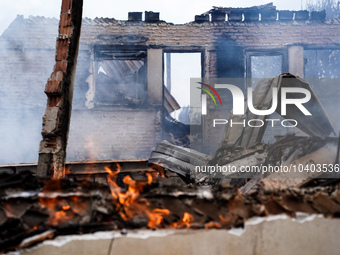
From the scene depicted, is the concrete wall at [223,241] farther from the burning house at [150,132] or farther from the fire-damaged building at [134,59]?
the fire-damaged building at [134,59]

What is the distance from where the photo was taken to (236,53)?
12.4 metres

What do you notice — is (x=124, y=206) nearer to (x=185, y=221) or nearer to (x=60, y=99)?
(x=185, y=221)

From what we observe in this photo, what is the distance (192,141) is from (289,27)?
640 centimetres

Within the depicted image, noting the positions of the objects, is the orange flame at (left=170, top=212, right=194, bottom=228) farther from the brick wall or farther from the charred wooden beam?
the brick wall

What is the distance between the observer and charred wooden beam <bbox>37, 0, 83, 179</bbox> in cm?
298

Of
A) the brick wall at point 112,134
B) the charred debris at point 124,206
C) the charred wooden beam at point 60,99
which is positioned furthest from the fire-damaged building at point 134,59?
the charred debris at point 124,206

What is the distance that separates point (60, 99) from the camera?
3.05m

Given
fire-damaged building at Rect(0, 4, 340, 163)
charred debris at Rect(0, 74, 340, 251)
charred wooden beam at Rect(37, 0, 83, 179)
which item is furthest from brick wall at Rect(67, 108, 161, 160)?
charred debris at Rect(0, 74, 340, 251)

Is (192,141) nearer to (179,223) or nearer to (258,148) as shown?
(258,148)

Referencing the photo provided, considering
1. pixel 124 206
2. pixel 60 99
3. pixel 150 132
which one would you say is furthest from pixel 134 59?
pixel 124 206

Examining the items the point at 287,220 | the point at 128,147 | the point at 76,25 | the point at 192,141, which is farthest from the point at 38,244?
the point at 192,141

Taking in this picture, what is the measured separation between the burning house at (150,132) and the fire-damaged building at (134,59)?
4 cm

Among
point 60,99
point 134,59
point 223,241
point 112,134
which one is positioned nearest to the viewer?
point 223,241

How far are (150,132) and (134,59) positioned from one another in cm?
326
